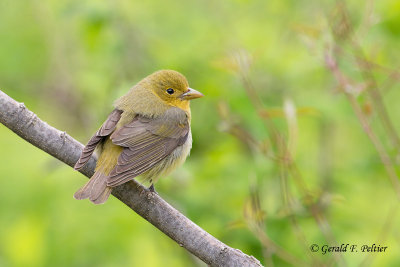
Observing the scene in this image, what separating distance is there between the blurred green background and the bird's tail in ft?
2.76

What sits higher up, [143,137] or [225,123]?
[225,123]

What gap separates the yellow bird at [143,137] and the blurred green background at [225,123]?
297mm

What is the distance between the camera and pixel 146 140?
15.1 ft

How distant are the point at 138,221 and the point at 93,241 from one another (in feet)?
1.37

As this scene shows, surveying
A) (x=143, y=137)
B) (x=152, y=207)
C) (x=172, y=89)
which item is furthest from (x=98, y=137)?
(x=172, y=89)

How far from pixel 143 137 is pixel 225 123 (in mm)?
597

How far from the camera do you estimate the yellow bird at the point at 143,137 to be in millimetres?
3947

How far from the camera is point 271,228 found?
17.5 feet

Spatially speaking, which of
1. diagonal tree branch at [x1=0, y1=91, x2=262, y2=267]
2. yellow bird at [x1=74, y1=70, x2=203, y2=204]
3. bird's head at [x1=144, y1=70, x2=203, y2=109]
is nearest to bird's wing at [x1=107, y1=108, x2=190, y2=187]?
yellow bird at [x1=74, y1=70, x2=203, y2=204]

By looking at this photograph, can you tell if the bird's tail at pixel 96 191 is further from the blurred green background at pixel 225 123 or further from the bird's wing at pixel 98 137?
the blurred green background at pixel 225 123

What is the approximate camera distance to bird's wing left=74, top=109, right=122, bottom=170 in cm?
373

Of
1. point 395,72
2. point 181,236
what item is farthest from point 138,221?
point 395,72

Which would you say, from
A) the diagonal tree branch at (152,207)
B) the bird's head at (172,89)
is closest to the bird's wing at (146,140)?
the bird's head at (172,89)

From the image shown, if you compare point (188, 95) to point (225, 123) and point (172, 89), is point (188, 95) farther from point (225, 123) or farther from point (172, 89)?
point (225, 123)
